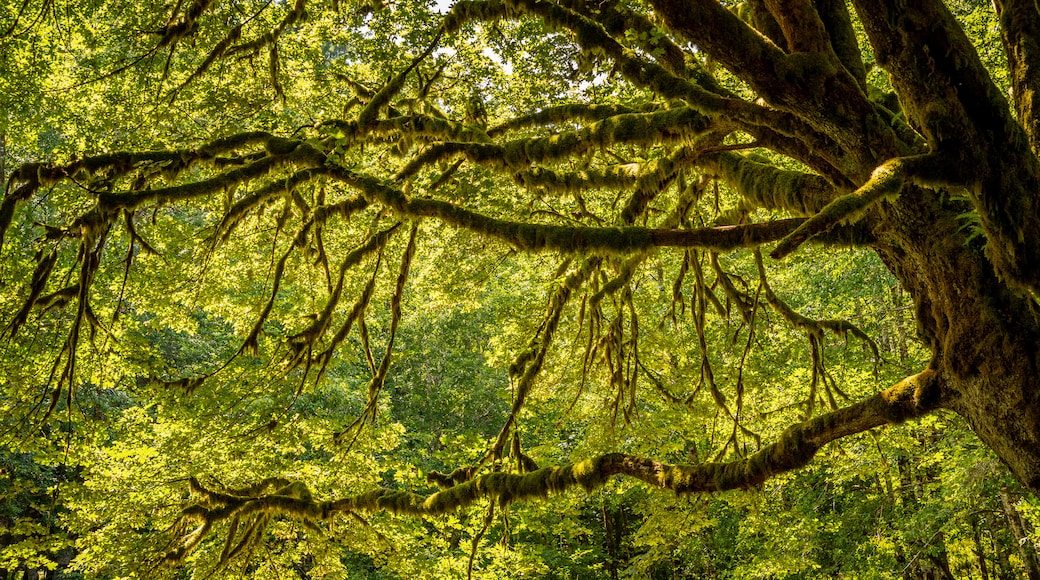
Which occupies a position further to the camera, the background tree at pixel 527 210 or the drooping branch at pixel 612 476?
the drooping branch at pixel 612 476

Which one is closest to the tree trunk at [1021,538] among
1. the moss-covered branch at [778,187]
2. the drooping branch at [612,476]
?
the drooping branch at [612,476]

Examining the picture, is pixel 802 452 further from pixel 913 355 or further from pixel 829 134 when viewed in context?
pixel 913 355

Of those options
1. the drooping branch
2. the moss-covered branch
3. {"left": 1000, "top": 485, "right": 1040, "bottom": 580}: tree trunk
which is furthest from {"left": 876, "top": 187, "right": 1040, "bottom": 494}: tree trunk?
{"left": 1000, "top": 485, "right": 1040, "bottom": 580}: tree trunk

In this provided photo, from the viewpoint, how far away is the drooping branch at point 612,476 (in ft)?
9.59

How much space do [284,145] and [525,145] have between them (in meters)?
1.44

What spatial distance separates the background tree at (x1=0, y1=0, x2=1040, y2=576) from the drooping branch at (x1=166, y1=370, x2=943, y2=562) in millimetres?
13

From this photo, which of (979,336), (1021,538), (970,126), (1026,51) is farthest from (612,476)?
(1021,538)

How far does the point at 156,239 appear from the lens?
823 centimetres

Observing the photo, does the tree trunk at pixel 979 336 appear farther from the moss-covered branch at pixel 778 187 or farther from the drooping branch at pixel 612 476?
the moss-covered branch at pixel 778 187

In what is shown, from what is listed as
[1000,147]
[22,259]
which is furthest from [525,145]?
[22,259]

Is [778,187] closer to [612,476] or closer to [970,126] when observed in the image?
[970,126]

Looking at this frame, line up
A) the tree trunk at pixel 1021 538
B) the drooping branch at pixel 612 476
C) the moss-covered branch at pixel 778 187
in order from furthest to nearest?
1. the tree trunk at pixel 1021 538
2. the moss-covered branch at pixel 778 187
3. the drooping branch at pixel 612 476

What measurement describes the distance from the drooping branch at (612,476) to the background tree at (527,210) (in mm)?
13

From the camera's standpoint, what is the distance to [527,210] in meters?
4.50
